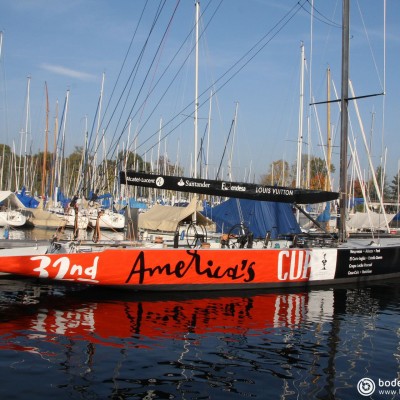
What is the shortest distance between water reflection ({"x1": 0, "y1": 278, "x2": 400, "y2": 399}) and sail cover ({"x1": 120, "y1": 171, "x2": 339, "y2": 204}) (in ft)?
9.69

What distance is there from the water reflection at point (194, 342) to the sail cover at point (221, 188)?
2954mm

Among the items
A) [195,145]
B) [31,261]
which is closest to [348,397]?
[31,261]

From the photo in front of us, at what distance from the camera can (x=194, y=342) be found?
31.7 feet

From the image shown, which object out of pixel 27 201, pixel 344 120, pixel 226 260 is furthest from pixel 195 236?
pixel 27 201

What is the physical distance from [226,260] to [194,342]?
4.52 meters

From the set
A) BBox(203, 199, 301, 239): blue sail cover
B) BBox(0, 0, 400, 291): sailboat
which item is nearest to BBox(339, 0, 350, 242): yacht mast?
BBox(0, 0, 400, 291): sailboat

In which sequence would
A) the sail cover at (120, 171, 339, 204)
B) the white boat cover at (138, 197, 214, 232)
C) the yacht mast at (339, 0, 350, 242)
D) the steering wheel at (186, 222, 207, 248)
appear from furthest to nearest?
the white boat cover at (138, 197, 214, 232) → the yacht mast at (339, 0, 350, 242) → the steering wheel at (186, 222, 207, 248) → the sail cover at (120, 171, 339, 204)

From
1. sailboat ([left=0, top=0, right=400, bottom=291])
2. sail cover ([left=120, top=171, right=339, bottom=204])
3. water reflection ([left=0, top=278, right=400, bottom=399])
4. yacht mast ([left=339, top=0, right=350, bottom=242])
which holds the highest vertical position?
yacht mast ([left=339, top=0, right=350, bottom=242])

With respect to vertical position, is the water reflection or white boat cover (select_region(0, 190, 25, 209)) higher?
white boat cover (select_region(0, 190, 25, 209))

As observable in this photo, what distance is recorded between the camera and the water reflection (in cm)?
748

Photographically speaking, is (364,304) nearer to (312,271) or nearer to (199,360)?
(312,271)

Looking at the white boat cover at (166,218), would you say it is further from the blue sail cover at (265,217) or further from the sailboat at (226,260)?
the sailboat at (226,260)

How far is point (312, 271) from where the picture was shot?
1548 centimetres

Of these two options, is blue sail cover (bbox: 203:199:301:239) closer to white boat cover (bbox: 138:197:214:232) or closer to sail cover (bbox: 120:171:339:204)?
white boat cover (bbox: 138:197:214:232)
